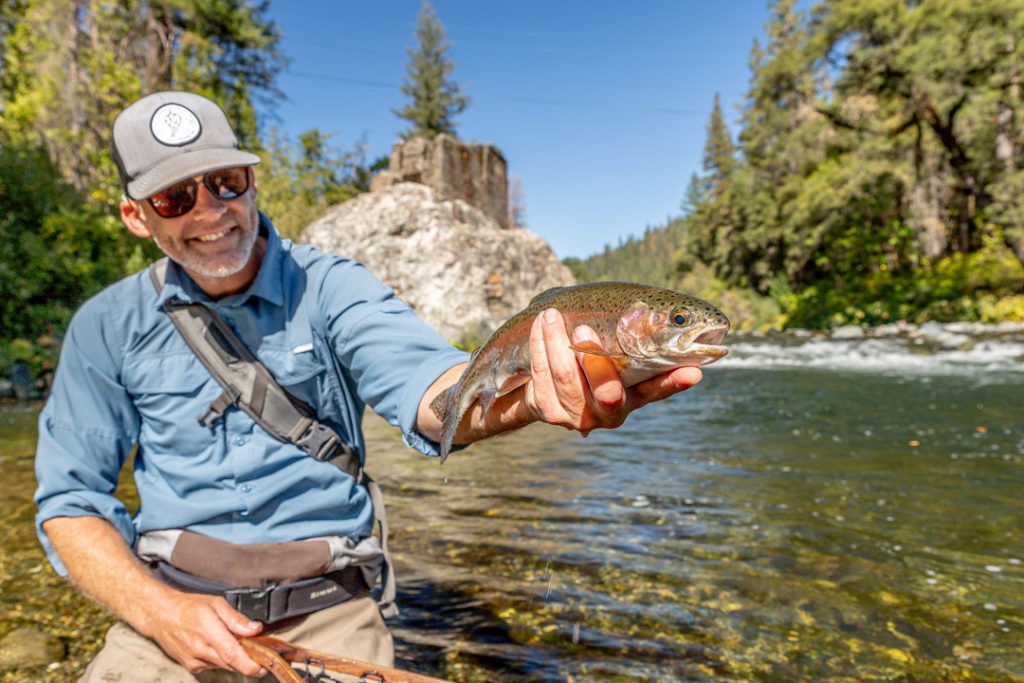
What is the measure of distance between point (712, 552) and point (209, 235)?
403 cm

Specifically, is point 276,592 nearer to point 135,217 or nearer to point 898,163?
point 135,217

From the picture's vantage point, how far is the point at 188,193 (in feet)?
7.57

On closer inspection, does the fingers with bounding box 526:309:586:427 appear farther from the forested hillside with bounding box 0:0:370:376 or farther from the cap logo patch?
the forested hillside with bounding box 0:0:370:376

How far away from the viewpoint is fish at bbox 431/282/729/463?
1.52m

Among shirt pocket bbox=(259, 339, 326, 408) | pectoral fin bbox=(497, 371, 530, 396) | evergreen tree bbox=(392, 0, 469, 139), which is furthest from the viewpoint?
evergreen tree bbox=(392, 0, 469, 139)

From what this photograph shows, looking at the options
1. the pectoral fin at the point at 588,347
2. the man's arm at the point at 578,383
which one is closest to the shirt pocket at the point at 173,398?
the man's arm at the point at 578,383

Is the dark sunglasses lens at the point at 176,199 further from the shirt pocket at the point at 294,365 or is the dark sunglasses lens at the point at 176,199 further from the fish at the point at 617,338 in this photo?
the fish at the point at 617,338

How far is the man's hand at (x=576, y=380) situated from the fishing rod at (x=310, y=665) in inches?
39.6

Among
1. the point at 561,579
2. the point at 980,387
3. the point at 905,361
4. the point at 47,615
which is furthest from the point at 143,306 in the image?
the point at 905,361

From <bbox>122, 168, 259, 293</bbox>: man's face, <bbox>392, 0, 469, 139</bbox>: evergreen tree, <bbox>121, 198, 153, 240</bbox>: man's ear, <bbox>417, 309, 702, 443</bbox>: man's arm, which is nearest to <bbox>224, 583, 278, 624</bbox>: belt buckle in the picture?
<bbox>122, 168, 259, 293</bbox>: man's face

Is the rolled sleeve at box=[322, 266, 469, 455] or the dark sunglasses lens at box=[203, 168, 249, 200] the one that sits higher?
the dark sunglasses lens at box=[203, 168, 249, 200]

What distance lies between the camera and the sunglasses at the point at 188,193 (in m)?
2.30

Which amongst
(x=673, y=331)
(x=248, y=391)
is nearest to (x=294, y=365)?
(x=248, y=391)

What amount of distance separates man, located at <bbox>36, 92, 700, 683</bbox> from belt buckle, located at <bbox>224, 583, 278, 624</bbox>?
3 cm
